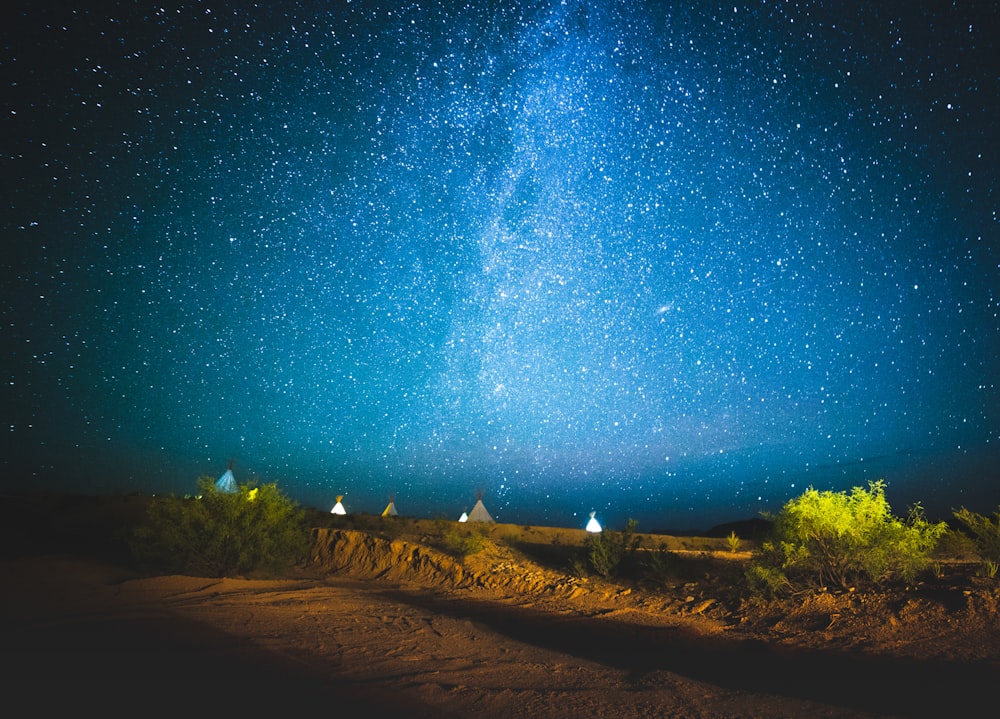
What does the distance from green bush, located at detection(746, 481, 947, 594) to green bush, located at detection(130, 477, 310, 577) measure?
490 inches

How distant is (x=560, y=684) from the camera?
6.31 meters

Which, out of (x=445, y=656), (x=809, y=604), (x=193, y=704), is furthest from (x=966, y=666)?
(x=193, y=704)

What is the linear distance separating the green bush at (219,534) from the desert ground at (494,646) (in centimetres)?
114

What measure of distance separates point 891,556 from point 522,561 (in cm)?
1044

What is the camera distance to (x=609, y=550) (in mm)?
16078

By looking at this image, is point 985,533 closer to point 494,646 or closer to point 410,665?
point 494,646

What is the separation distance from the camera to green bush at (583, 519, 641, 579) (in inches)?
607

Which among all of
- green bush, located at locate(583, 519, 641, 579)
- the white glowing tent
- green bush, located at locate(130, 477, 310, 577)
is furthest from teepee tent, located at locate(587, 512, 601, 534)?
green bush, located at locate(130, 477, 310, 577)

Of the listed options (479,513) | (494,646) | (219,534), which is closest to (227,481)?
(479,513)

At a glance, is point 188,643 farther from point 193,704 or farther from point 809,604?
point 809,604

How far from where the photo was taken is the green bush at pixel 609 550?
15414 mm

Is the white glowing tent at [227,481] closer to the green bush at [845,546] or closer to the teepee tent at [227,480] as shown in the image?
the teepee tent at [227,480]

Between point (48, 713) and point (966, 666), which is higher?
point (966, 666)

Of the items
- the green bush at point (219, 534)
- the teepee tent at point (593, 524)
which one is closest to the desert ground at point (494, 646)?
the green bush at point (219, 534)
